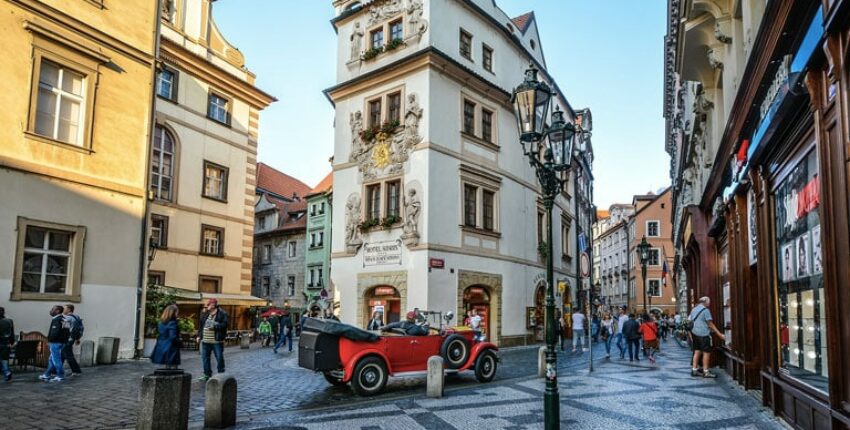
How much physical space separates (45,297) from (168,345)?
6.66 m

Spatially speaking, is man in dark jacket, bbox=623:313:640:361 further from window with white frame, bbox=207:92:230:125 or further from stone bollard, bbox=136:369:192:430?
window with white frame, bbox=207:92:230:125

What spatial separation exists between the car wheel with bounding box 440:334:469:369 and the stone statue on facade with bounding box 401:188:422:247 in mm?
9505

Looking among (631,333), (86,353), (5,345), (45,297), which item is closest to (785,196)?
(631,333)

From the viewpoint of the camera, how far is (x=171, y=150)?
90.2ft

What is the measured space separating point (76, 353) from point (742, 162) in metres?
16.5

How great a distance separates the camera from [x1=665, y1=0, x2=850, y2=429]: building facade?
5691mm

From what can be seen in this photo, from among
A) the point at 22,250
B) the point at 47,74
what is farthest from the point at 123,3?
the point at 22,250

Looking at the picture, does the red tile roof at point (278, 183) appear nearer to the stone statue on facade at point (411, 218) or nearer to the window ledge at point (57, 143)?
the stone statue on facade at point (411, 218)

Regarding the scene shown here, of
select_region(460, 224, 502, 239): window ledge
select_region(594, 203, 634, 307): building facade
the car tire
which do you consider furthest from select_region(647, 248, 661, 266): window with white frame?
the car tire

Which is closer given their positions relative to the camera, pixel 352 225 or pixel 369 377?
pixel 369 377

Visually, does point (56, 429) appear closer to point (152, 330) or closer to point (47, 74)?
point (47, 74)

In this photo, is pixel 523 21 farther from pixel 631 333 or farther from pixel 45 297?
pixel 45 297

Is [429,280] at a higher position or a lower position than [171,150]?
lower

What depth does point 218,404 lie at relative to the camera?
8594mm
